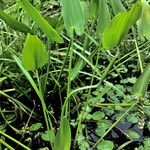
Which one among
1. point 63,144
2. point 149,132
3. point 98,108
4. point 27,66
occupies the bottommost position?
point 149,132

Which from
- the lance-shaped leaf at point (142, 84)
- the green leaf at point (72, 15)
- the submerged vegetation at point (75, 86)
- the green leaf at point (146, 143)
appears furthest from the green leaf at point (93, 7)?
the green leaf at point (146, 143)

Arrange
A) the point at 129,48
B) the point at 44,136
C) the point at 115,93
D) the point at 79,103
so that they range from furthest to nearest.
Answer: the point at 129,48 → the point at 115,93 → the point at 79,103 → the point at 44,136

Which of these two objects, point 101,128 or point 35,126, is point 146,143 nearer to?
point 101,128

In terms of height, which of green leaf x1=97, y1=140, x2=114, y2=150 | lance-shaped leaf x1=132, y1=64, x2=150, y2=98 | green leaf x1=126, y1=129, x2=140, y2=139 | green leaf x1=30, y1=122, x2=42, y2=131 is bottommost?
green leaf x1=126, y1=129, x2=140, y2=139

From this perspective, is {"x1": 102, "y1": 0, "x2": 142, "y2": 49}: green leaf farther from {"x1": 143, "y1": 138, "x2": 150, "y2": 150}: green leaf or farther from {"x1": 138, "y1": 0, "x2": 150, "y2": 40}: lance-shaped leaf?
{"x1": 143, "y1": 138, "x2": 150, "y2": 150}: green leaf

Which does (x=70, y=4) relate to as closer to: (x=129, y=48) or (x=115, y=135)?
(x=115, y=135)

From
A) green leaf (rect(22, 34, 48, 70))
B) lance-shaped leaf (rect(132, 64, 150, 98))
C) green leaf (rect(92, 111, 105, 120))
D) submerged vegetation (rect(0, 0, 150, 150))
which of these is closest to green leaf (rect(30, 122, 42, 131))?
submerged vegetation (rect(0, 0, 150, 150))

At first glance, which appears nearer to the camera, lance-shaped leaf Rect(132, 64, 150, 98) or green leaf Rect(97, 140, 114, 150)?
lance-shaped leaf Rect(132, 64, 150, 98)

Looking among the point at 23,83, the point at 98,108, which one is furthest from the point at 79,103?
the point at 23,83
